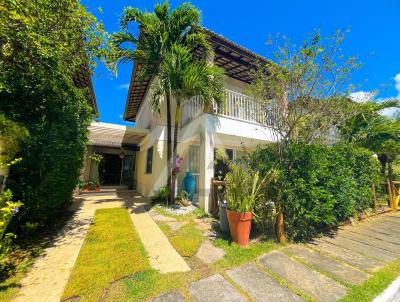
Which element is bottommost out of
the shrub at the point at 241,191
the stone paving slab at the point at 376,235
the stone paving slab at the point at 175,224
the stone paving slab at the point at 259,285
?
the stone paving slab at the point at 259,285

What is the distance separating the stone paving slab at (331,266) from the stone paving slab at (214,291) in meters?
2.19

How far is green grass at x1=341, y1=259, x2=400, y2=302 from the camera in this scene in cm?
308

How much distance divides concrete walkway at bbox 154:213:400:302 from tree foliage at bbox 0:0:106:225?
4435mm

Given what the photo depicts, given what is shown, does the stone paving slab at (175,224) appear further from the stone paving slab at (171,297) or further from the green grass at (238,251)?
the stone paving slab at (171,297)

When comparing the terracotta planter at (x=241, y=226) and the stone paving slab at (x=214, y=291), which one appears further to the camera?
the terracotta planter at (x=241, y=226)

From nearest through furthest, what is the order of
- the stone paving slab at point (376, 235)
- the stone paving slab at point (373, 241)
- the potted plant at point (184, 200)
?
the stone paving slab at point (373, 241)
the stone paving slab at point (376, 235)
the potted plant at point (184, 200)

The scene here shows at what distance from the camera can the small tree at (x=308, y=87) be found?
19.4 ft

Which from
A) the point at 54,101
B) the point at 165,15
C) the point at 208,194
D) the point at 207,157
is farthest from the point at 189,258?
the point at 165,15

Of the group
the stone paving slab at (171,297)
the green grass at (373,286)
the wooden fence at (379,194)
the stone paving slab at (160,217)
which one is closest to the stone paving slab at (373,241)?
the green grass at (373,286)

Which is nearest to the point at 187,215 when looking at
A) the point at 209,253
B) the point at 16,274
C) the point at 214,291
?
the point at 209,253

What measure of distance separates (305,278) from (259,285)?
1012mm

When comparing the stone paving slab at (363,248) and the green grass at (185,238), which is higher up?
the green grass at (185,238)

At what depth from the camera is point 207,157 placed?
27.4ft

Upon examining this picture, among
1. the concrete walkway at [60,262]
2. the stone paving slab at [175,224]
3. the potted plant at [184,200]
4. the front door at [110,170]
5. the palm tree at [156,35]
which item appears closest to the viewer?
the concrete walkway at [60,262]
